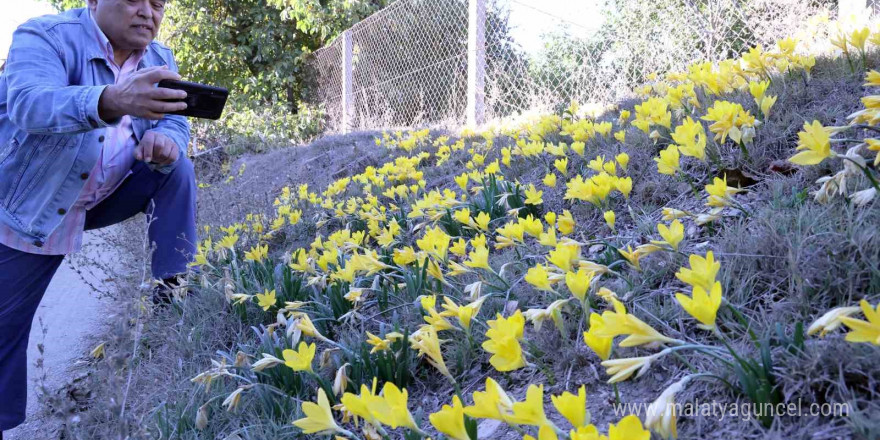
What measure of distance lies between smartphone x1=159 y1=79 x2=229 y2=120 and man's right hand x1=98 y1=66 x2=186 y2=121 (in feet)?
0.60

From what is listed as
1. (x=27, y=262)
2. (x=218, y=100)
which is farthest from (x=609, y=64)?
(x=27, y=262)

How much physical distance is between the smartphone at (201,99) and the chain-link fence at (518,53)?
2964mm

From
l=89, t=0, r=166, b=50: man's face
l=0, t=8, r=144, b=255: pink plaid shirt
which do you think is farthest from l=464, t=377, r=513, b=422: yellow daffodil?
l=89, t=0, r=166, b=50: man's face

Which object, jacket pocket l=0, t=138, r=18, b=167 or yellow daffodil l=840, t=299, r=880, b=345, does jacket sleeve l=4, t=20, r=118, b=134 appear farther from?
yellow daffodil l=840, t=299, r=880, b=345

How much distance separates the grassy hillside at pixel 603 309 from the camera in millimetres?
943

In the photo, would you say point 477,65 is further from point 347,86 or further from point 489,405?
point 489,405

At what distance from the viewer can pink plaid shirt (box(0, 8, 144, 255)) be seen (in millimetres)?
2500

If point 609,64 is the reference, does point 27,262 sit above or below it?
below

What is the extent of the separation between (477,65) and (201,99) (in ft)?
14.1

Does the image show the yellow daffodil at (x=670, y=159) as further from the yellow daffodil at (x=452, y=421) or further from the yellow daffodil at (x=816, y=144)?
the yellow daffodil at (x=452, y=421)

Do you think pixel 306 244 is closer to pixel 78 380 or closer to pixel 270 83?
pixel 78 380

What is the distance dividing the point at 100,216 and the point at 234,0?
11160mm

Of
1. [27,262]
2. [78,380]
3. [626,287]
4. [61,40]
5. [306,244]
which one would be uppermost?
[61,40]

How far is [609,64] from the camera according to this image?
5.34 m
